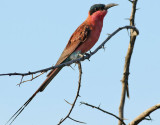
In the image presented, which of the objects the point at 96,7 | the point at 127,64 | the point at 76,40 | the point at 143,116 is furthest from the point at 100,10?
the point at 143,116

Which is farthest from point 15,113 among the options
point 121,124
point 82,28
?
point 82,28

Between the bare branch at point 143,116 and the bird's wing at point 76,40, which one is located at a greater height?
the bird's wing at point 76,40

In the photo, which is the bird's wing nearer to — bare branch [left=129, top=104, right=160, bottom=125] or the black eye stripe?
the black eye stripe

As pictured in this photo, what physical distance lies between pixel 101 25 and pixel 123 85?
1955mm

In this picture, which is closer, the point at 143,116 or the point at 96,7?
the point at 143,116

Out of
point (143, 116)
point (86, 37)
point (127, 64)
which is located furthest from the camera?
point (86, 37)

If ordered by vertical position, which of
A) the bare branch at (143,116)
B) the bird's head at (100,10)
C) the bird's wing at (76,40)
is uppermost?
the bird's head at (100,10)

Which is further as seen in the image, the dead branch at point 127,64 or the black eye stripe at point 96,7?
the black eye stripe at point 96,7

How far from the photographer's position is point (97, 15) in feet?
16.0

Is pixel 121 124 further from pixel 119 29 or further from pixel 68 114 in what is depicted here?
pixel 119 29

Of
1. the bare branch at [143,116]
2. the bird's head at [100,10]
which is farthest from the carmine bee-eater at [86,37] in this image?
the bare branch at [143,116]

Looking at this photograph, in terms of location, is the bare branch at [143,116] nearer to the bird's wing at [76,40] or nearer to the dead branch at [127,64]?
the dead branch at [127,64]

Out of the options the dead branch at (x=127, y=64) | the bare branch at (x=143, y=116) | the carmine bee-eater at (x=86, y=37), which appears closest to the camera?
the bare branch at (x=143, y=116)

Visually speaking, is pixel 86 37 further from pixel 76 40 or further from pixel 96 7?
pixel 96 7
